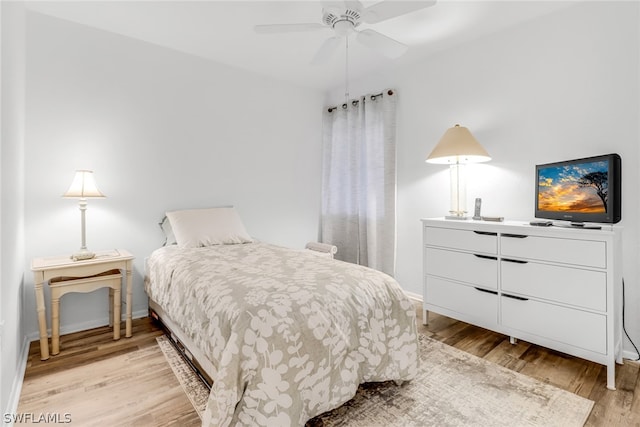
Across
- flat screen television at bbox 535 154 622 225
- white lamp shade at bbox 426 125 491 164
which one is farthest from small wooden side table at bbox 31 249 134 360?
flat screen television at bbox 535 154 622 225

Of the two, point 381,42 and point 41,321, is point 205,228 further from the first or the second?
point 381,42

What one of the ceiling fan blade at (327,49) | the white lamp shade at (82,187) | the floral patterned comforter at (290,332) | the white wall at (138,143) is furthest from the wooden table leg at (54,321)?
the ceiling fan blade at (327,49)

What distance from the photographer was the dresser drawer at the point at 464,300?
2.40 m

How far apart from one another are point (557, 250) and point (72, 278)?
3423 millimetres

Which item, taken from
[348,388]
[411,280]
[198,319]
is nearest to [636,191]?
[411,280]

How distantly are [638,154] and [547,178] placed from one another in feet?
1.69

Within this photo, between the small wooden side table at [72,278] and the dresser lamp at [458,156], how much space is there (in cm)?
269

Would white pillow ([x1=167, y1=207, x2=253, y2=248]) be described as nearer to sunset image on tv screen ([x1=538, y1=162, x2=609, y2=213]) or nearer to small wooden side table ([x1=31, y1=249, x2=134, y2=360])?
small wooden side table ([x1=31, y1=249, x2=134, y2=360])

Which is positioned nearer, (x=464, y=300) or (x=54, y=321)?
(x=54, y=321)

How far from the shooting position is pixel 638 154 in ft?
6.90

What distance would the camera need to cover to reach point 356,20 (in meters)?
2.02

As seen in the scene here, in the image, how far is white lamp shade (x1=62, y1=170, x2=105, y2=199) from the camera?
2373 mm

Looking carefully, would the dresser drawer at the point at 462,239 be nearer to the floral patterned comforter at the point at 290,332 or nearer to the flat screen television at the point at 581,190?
the flat screen television at the point at 581,190

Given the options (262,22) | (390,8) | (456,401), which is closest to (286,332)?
(456,401)
